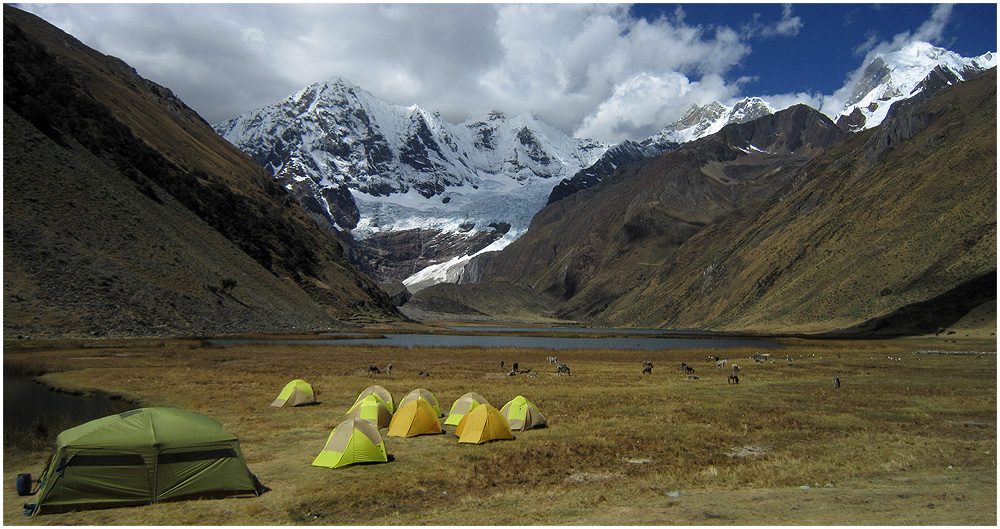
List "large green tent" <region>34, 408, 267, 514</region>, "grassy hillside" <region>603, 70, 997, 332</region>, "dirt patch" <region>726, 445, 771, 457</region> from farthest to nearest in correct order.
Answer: "grassy hillside" <region>603, 70, 997, 332</region> < "dirt patch" <region>726, 445, 771, 457</region> < "large green tent" <region>34, 408, 267, 514</region>

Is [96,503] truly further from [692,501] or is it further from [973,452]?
[973,452]

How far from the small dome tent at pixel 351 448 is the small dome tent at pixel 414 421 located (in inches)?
133

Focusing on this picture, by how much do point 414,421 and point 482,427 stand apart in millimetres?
2689

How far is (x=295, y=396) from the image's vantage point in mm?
26469

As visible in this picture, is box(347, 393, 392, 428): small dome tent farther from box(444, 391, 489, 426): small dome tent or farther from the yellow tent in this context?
the yellow tent

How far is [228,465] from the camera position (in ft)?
46.3

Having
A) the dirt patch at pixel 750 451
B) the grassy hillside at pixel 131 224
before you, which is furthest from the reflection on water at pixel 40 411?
the grassy hillside at pixel 131 224

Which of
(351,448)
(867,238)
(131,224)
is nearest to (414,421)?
(351,448)

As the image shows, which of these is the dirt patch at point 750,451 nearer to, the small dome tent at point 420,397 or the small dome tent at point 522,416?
the small dome tent at point 522,416

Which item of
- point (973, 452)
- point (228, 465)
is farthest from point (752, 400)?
point (228, 465)

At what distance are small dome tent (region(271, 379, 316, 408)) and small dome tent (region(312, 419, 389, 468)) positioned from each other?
10113mm

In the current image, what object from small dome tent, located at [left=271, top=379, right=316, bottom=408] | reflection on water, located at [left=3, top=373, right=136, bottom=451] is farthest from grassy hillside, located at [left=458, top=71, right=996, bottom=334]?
reflection on water, located at [left=3, top=373, right=136, bottom=451]

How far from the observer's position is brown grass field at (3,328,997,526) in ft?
40.8

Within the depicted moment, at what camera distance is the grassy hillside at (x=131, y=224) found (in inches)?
2173
